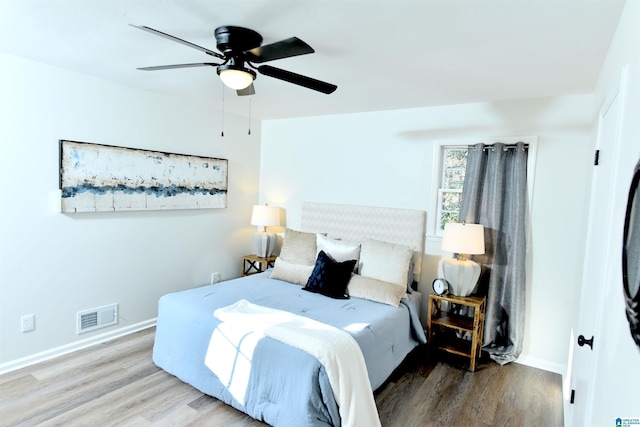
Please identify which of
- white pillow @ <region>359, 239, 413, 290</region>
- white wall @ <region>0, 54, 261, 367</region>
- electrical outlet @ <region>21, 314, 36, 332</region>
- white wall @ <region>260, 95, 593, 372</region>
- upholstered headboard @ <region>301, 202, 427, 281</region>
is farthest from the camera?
upholstered headboard @ <region>301, 202, 427, 281</region>

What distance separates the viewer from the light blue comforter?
213 centimetres

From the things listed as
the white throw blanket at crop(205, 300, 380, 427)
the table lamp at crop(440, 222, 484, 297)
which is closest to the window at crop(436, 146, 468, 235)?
Result: the table lamp at crop(440, 222, 484, 297)

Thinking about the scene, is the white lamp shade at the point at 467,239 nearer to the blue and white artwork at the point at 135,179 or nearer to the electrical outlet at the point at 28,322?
the blue and white artwork at the point at 135,179

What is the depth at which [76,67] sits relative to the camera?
3002 millimetres

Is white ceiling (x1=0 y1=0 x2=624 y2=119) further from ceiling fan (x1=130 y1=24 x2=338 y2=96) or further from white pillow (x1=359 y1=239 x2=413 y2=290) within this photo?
white pillow (x1=359 y1=239 x2=413 y2=290)

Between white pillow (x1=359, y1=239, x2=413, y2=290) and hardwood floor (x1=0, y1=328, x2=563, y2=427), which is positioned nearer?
hardwood floor (x1=0, y1=328, x2=563, y2=427)

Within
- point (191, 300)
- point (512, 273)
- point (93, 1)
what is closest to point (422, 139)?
point (512, 273)

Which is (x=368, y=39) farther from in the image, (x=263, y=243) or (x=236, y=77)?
(x=263, y=243)

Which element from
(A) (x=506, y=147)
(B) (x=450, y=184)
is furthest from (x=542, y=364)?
(A) (x=506, y=147)

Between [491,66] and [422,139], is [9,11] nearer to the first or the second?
[491,66]

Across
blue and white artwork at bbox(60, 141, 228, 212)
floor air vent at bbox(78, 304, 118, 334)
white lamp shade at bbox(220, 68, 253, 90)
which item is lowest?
floor air vent at bbox(78, 304, 118, 334)

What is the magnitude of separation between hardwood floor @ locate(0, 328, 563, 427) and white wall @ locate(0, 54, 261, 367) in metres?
0.48

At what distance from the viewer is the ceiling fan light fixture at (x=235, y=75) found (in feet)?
6.70

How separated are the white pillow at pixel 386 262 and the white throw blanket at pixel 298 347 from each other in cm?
104
